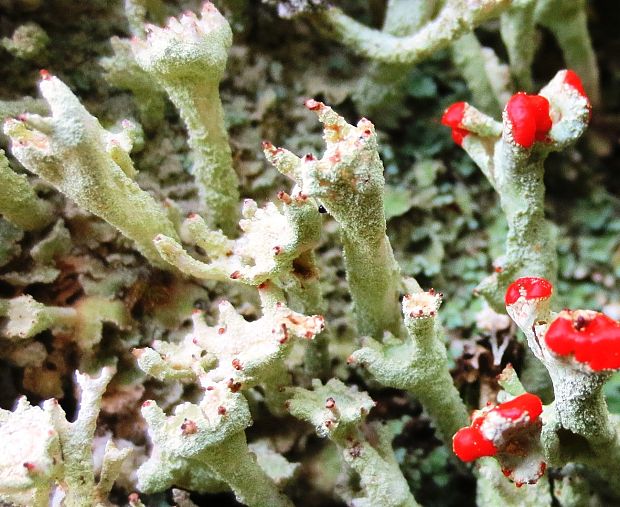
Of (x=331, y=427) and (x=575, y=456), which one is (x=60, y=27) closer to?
(x=331, y=427)

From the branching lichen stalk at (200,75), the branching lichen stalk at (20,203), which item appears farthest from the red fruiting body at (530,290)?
the branching lichen stalk at (20,203)

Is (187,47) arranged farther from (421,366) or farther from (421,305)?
(421,366)

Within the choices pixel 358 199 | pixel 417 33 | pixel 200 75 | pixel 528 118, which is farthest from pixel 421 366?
pixel 417 33

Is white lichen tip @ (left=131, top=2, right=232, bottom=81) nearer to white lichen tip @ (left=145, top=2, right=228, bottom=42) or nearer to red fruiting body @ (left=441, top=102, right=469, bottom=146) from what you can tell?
white lichen tip @ (left=145, top=2, right=228, bottom=42)

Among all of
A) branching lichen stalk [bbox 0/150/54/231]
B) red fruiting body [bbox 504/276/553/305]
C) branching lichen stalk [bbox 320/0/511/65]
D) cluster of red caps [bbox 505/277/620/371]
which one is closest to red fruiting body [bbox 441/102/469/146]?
branching lichen stalk [bbox 320/0/511/65]

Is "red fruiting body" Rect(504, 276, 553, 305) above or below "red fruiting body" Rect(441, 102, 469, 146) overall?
below
